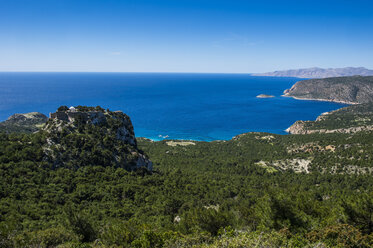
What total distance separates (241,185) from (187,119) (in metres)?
114

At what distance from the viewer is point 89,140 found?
43500 millimetres

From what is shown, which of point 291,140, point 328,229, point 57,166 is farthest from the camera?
point 291,140

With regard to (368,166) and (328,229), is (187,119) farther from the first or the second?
(328,229)

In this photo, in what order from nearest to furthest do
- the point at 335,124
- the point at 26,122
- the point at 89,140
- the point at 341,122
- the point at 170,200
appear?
the point at 170,200 → the point at 89,140 → the point at 26,122 → the point at 335,124 → the point at 341,122

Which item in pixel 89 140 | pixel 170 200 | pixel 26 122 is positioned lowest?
pixel 26 122

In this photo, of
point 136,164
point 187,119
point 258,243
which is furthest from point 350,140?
point 187,119

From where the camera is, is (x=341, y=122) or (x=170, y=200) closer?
(x=170, y=200)

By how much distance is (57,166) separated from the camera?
38.1 meters

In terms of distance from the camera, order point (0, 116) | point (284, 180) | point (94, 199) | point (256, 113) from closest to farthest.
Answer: point (94, 199) → point (284, 180) → point (0, 116) → point (256, 113)

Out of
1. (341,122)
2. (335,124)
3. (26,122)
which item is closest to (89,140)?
(26,122)

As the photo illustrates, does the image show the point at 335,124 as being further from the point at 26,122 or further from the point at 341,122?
the point at 26,122

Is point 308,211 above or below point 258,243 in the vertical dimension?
below

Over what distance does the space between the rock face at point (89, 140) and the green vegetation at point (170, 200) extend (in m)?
0.22

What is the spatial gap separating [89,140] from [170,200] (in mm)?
21518
